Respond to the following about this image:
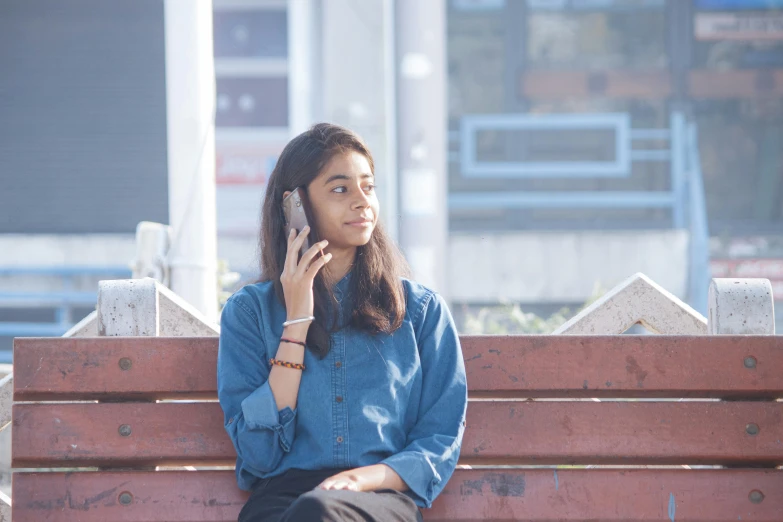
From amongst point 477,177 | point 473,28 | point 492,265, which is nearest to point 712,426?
point 492,265

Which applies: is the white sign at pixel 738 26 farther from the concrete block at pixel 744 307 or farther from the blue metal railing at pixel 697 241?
the concrete block at pixel 744 307

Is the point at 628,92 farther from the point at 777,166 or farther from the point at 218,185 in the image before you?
the point at 218,185

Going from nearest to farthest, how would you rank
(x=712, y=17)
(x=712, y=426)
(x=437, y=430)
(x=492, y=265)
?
(x=437, y=430) < (x=712, y=426) < (x=492, y=265) < (x=712, y=17)

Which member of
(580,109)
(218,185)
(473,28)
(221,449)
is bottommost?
(221,449)

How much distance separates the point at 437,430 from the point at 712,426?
0.87 metres

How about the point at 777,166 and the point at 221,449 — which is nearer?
the point at 221,449

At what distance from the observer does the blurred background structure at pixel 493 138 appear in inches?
397

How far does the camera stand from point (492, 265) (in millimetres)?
10094

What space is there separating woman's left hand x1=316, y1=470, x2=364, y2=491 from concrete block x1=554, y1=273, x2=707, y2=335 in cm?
120

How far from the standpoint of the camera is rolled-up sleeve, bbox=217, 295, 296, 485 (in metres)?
2.73

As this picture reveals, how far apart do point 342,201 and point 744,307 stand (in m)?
1.32

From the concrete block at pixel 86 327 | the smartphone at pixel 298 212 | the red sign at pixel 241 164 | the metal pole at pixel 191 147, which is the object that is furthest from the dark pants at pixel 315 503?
the red sign at pixel 241 164

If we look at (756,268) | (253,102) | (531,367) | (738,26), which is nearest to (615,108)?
(738,26)

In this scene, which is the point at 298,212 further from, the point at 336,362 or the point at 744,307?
the point at 744,307
